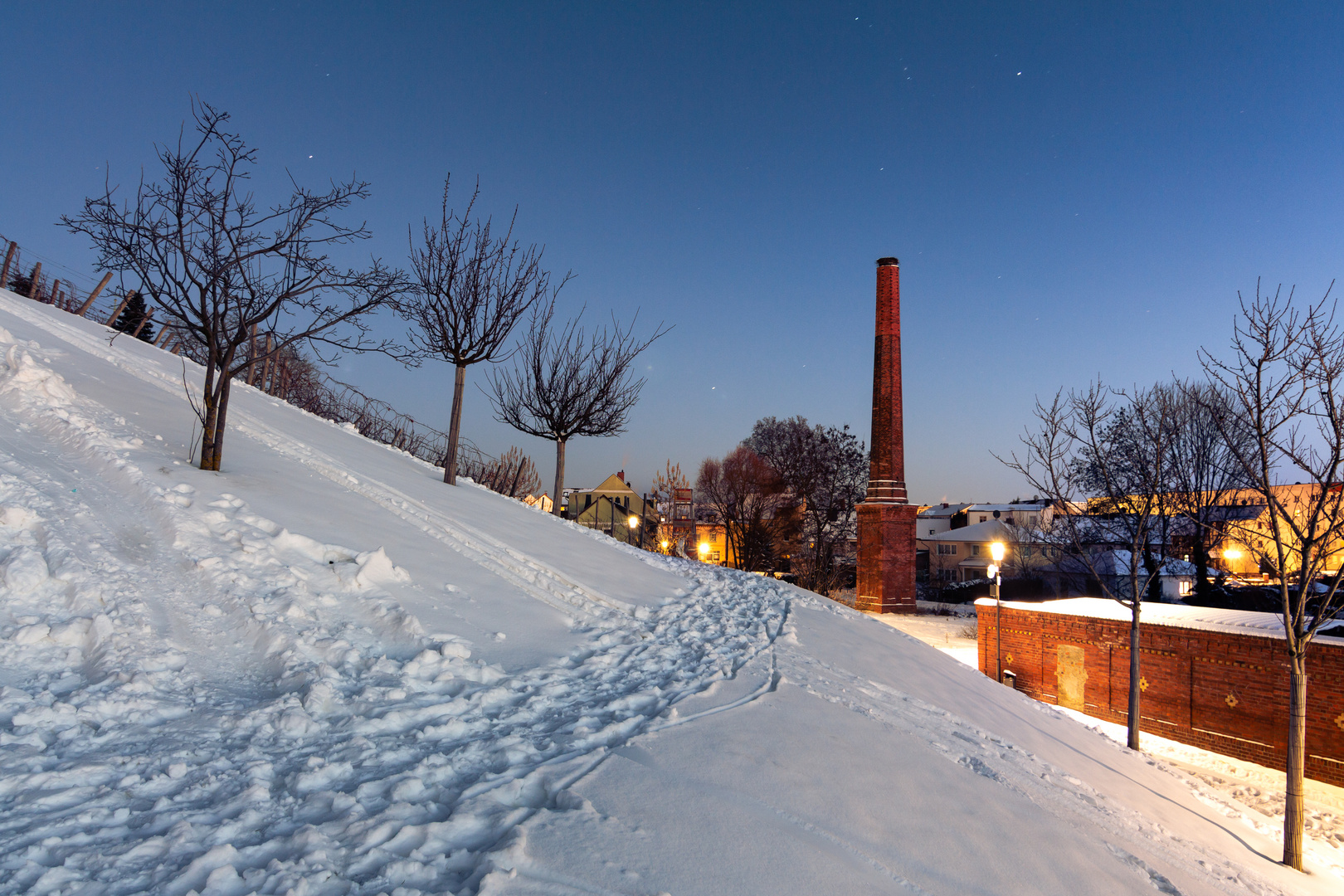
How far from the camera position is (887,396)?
994 inches

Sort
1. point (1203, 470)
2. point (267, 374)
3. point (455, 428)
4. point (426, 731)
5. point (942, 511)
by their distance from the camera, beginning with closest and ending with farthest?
1. point (426, 731)
2. point (455, 428)
3. point (267, 374)
4. point (1203, 470)
5. point (942, 511)

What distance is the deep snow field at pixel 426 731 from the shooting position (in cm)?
217

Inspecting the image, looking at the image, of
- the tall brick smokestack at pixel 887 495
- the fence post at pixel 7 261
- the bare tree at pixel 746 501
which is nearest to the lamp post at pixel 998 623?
the tall brick smokestack at pixel 887 495

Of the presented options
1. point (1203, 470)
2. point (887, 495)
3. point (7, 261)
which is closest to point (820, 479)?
point (887, 495)

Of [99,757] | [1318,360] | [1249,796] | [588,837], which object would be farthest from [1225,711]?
[99,757]

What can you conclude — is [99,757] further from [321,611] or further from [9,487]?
[9,487]

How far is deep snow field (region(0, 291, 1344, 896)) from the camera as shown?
2.17 m

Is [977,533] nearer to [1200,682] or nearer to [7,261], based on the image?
[1200,682]

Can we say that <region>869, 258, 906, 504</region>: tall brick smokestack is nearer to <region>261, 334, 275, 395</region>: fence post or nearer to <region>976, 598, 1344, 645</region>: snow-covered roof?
<region>976, 598, 1344, 645</region>: snow-covered roof

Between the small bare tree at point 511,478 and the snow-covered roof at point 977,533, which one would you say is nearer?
the small bare tree at point 511,478

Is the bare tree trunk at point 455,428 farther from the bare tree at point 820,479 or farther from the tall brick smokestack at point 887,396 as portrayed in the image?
the bare tree at point 820,479

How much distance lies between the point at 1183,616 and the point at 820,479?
22.4 meters

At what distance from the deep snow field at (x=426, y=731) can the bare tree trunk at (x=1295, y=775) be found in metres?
0.30

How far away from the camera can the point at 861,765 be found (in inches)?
140
